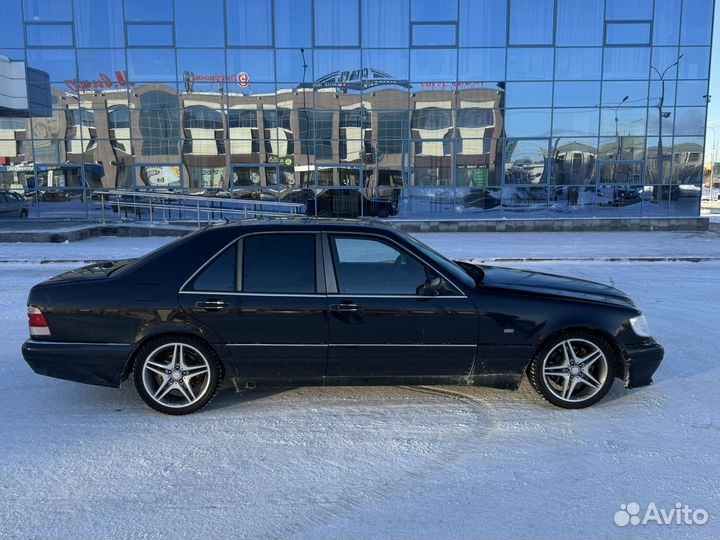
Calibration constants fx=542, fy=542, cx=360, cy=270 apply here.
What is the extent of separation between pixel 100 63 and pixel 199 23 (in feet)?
13.3

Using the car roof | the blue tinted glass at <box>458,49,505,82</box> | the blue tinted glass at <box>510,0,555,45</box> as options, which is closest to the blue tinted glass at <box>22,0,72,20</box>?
the blue tinted glass at <box>458,49,505,82</box>

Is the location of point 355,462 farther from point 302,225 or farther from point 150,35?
point 150,35

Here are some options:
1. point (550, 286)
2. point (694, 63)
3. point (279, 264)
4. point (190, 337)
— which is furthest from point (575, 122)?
point (190, 337)

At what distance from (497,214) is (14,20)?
19.6m

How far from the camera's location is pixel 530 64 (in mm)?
20406

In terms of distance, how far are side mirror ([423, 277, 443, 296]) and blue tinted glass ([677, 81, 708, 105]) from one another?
68.9 feet

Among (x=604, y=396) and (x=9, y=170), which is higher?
(x=9, y=170)

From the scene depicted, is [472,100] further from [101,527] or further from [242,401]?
[101,527]

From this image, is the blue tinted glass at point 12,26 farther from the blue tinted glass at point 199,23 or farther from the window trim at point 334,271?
the window trim at point 334,271

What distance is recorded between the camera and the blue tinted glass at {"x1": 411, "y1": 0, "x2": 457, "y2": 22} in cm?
2023

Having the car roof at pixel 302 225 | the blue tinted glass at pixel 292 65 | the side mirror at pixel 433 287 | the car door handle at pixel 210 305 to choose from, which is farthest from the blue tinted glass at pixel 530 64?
the car door handle at pixel 210 305

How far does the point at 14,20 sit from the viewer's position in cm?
2023

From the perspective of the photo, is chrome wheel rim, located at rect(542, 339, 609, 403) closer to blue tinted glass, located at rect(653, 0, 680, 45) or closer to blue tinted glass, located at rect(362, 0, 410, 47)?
blue tinted glass, located at rect(362, 0, 410, 47)

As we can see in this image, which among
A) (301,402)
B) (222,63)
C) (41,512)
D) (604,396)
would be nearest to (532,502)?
(604,396)
